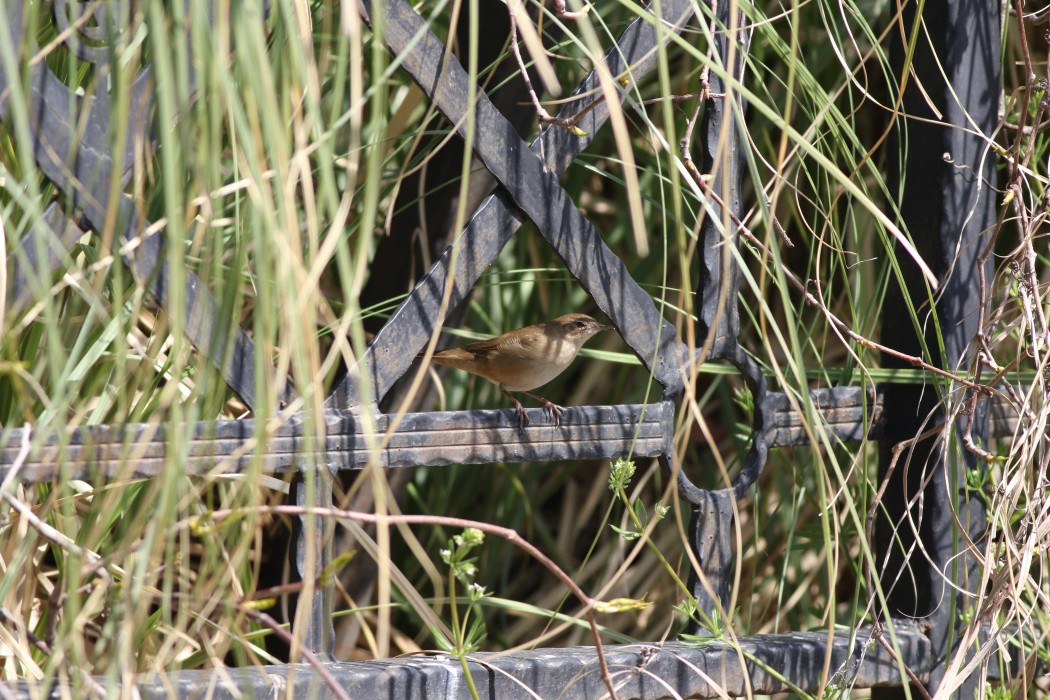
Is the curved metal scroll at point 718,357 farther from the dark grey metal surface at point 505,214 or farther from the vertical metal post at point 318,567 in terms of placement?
the vertical metal post at point 318,567

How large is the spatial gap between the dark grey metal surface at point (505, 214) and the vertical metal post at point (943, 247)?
51cm

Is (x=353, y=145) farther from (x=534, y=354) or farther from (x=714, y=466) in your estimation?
(x=714, y=466)

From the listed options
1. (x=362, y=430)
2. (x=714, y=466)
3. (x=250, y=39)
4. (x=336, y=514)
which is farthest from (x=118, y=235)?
(x=714, y=466)

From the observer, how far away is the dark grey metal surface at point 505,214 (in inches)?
58.3

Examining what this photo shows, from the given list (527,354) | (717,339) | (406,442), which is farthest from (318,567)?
(527,354)

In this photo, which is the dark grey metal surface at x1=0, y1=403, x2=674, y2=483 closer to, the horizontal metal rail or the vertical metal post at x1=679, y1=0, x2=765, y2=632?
the horizontal metal rail

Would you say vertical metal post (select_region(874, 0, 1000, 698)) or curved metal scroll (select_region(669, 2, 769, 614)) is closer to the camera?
curved metal scroll (select_region(669, 2, 769, 614))

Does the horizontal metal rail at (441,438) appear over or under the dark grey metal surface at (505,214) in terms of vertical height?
under

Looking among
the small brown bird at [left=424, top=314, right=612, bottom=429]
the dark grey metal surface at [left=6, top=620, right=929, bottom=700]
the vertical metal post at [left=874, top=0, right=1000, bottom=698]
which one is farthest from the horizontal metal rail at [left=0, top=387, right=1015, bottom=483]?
the small brown bird at [left=424, top=314, right=612, bottom=429]

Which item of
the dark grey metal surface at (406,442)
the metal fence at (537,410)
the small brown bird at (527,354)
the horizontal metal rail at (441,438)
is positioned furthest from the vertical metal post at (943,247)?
the small brown bird at (527,354)

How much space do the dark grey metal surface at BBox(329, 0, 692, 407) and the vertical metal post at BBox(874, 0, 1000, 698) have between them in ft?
1.66


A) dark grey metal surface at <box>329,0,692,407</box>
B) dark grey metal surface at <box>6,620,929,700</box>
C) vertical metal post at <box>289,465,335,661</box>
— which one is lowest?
dark grey metal surface at <box>6,620,929,700</box>

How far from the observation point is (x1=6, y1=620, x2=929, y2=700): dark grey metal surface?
142 centimetres

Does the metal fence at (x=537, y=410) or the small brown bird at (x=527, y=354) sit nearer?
the metal fence at (x=537, y=410)
